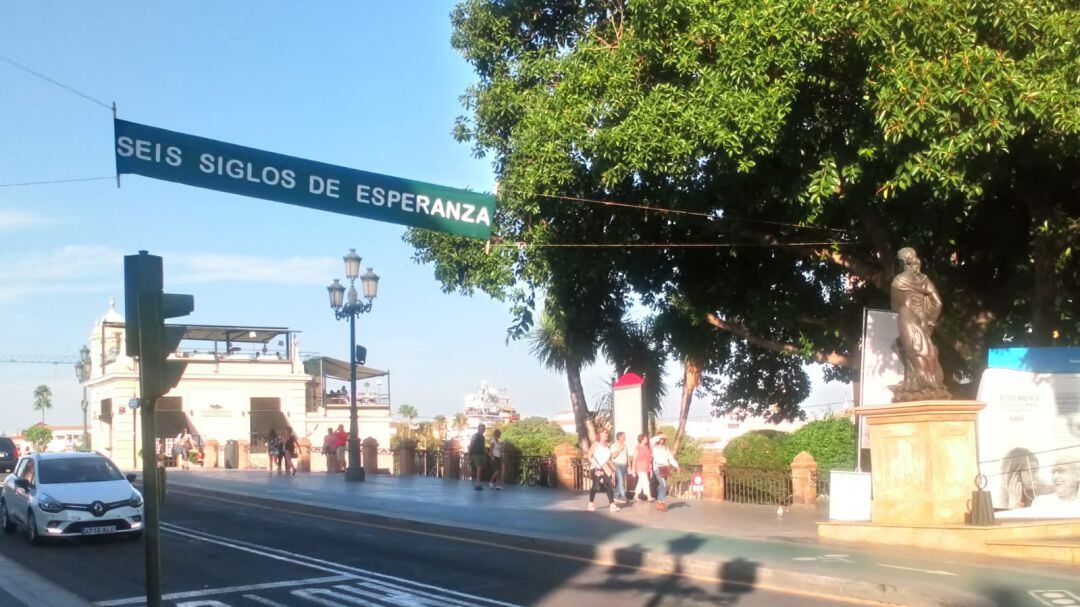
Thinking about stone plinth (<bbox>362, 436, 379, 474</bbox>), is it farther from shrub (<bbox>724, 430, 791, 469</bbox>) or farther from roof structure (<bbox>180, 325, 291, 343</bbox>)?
roof structure (<bbox>180, 325, 291, 343</bbox>)

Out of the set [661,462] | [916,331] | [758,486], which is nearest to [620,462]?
[661,462]

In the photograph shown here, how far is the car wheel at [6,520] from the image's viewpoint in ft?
60.9

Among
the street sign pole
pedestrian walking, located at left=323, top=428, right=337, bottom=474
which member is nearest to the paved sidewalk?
the street sign pole

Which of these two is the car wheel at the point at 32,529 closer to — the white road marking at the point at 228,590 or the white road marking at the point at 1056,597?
the white road marking at the point at 228,590

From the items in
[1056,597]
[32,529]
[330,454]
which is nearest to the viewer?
[1056,597]

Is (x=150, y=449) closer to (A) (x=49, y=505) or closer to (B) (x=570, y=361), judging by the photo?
(A) (x=49, y=505)

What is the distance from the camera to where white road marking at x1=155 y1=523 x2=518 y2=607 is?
11.6 meters

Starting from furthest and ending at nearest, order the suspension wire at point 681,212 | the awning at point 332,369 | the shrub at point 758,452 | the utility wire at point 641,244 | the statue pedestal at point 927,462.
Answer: the awning at point 332,369, the shrub at point 758,452, the utility wire at point 641,244, the suspension wire at point 681,212, the statue pedestal at point 927,462

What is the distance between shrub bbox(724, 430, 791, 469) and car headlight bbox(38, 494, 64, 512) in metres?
17.0

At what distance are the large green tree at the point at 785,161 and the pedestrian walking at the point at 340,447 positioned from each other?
15270 millimetres

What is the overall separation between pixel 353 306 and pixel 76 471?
12.9 metres

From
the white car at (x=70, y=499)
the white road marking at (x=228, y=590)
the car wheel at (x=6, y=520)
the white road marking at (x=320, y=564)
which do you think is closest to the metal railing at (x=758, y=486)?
the white road marking at (x=320, y=564)

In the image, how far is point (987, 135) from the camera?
13352mm

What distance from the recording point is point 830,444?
27812mm
